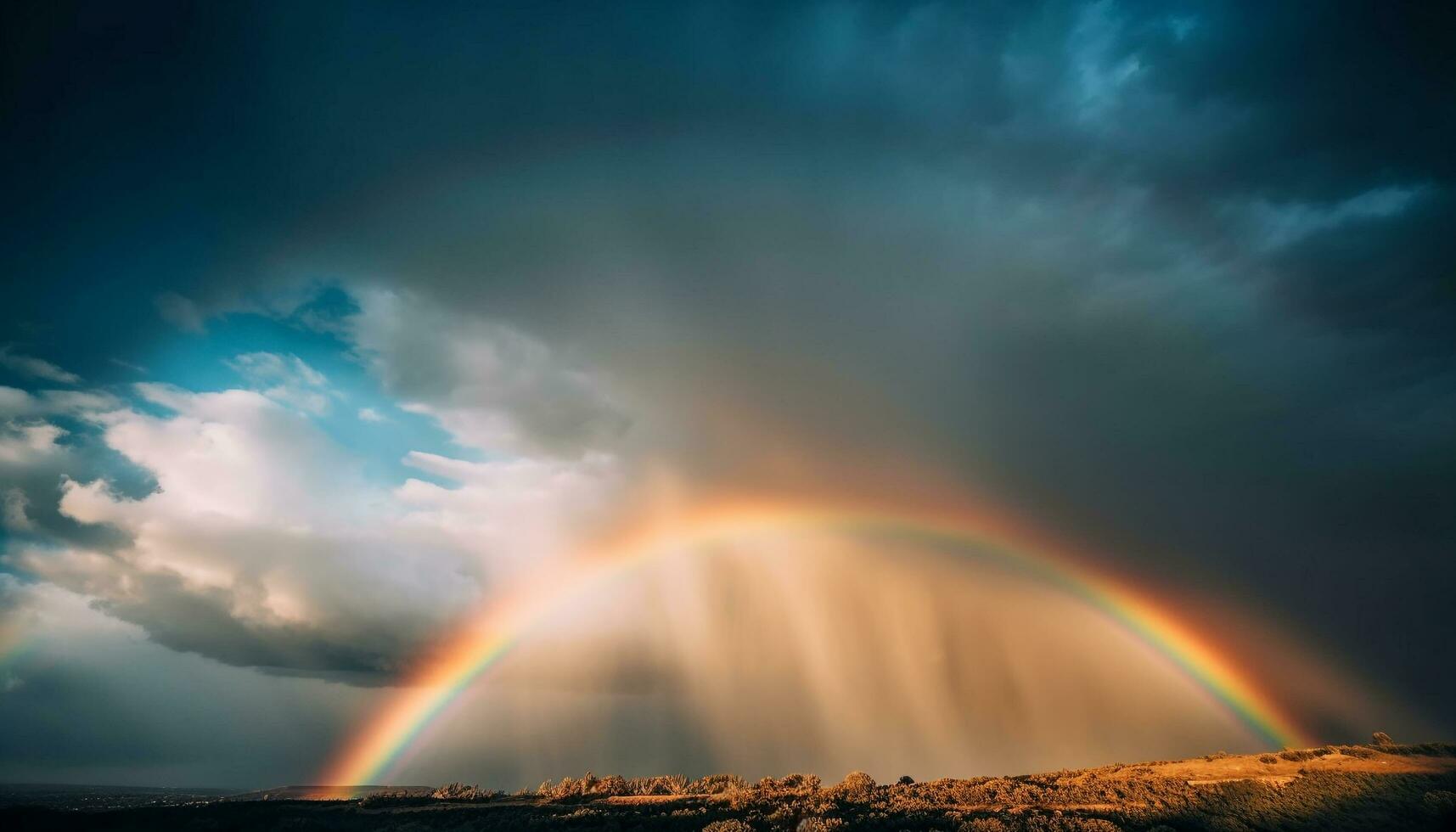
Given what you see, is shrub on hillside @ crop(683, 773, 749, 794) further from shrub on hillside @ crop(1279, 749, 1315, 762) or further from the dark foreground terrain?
shrub on hillside @ crop(1279, 749, 1315, 762)

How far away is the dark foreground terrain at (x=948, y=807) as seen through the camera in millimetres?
34500

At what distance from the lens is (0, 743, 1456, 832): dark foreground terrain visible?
34.5 metres

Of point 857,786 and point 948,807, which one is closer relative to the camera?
point 948,807

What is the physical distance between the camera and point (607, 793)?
5338cm

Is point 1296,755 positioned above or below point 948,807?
below

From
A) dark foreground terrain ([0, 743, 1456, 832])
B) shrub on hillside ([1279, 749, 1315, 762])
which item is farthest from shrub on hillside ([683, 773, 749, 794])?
shrub on hillside ([1279, 749, 1315, 762])

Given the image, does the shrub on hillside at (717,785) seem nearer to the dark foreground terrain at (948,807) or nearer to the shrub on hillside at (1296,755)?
the dark foreground terrain at (948,807)

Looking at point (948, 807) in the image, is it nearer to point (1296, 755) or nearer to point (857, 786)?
point (857, 786)

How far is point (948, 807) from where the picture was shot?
3919cm

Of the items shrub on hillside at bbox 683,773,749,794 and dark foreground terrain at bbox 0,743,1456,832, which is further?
shrub on hillside at bbox 683,773,749,794

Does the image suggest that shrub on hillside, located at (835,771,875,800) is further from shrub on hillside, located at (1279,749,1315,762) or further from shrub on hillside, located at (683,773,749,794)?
shrub on hillside, located at (1279,749,1315,762)

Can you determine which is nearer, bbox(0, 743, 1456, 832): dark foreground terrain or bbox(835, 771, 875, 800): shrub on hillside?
bbox(0, 743, 1456, 832): dark foreground terrain

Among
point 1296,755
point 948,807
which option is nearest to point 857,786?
point 948,807

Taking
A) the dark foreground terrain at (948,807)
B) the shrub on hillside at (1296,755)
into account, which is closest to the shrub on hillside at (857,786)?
the dark foreground terrain at (948,807)
